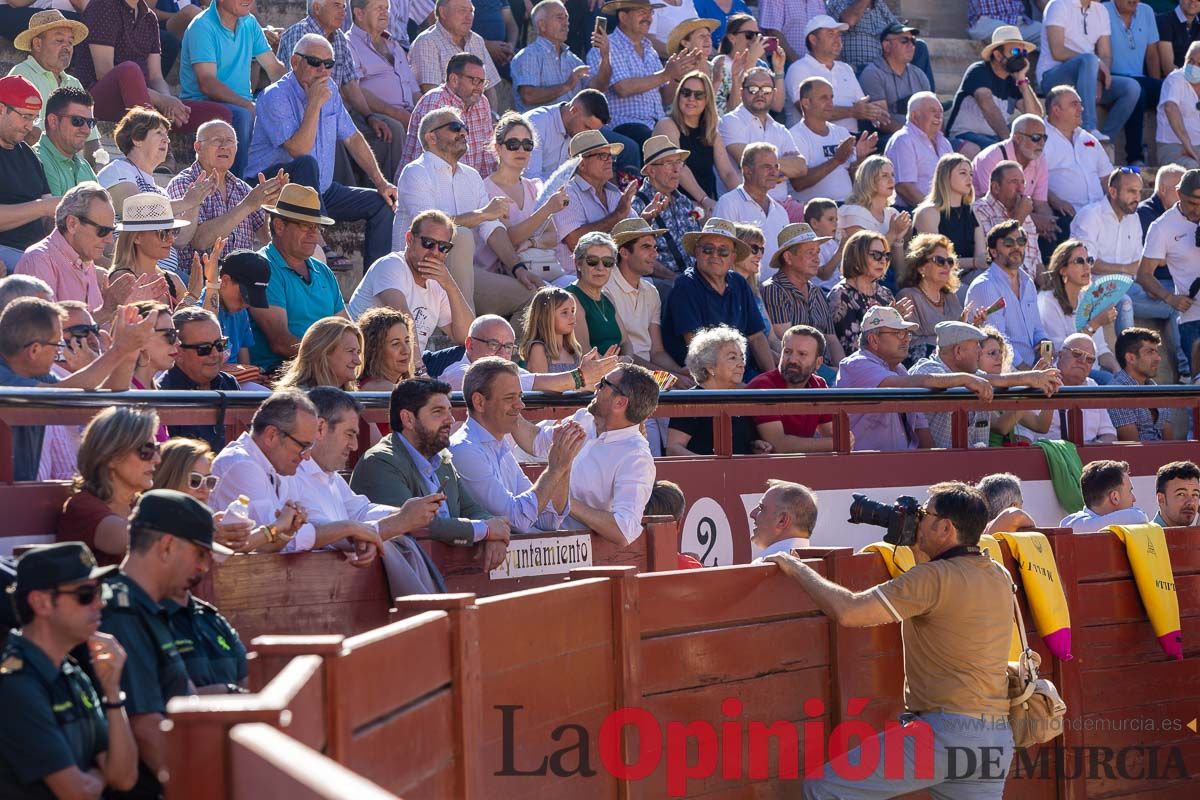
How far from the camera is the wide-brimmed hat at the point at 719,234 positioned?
10328 mm

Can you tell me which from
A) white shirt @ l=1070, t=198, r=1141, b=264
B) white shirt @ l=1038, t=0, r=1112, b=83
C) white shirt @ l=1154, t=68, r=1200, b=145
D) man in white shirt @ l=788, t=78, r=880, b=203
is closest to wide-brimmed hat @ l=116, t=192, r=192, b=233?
man in white shirt @ l=788, t=78, r=880, b=203

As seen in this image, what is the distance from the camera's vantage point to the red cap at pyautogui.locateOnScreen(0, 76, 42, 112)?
27.1 ft

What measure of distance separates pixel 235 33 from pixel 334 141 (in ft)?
3.42

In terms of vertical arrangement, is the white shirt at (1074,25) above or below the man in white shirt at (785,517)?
above

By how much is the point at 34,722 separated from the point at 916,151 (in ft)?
36.5

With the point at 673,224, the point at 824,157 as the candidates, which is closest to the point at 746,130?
the point at 824,157

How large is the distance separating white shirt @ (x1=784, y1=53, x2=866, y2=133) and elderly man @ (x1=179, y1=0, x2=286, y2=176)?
5.02 m

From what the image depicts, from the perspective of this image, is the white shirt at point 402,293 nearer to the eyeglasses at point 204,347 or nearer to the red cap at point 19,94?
the red cap at point 19,94

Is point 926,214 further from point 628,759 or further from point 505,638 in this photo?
point 505,638

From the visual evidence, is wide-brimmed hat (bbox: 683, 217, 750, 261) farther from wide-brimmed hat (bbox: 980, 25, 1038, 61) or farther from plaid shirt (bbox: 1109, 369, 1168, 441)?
wide-brimmed hat (bbox: 980, 25, 1038, 61)

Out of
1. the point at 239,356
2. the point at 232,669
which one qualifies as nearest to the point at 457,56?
the point at 239,356

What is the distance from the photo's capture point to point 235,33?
10.7 meters

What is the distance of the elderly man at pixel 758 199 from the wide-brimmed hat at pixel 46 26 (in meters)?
4.27

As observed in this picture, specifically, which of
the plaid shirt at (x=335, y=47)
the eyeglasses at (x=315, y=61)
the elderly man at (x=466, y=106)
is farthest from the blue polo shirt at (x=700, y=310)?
the plaid shirt at (x=335, y=47)
